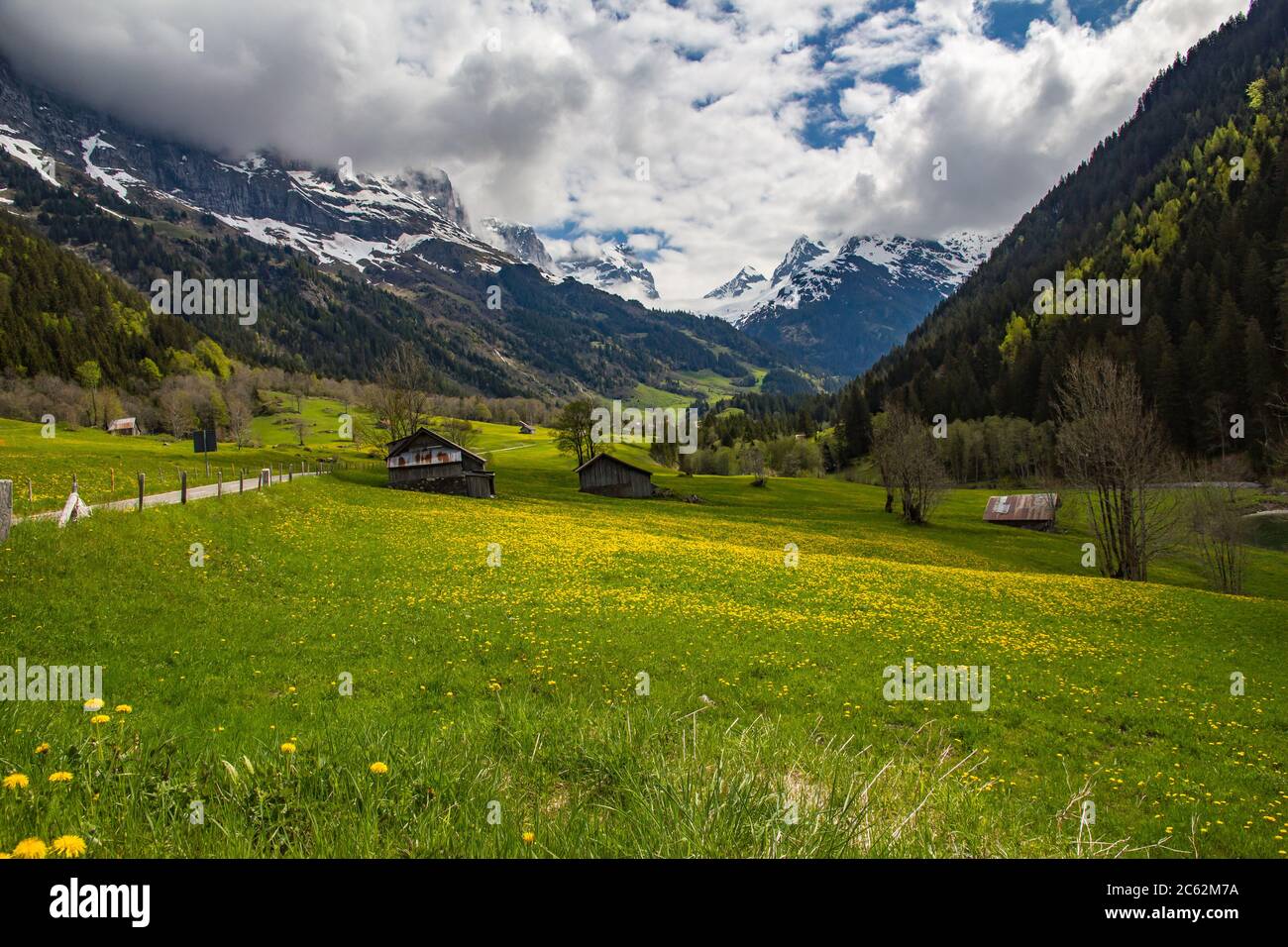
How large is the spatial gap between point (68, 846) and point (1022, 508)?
91234 millimetres

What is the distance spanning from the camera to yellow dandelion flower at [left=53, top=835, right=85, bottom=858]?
3.11 m

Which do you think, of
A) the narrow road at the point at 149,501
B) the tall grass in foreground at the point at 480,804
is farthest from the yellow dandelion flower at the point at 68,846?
the narrow road at the point at 149,501

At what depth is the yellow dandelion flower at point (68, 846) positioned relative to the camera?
311cm

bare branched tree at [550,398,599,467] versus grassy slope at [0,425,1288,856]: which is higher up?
bare branched tree at [550,398,599,467]

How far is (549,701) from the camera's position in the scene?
39.8ft

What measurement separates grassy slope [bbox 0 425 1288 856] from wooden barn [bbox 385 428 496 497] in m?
29.8

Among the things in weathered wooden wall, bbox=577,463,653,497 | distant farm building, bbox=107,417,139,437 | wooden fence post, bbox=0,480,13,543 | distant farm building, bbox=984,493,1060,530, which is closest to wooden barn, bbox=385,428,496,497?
weathered wooden wall, bbox=577,463,653,497

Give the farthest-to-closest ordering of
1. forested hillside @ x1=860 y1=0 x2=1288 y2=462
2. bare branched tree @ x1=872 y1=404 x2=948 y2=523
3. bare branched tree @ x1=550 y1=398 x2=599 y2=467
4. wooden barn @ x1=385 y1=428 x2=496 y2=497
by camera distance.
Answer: forested hillside @ x1=860 y1=0 x2=1288 y2=462
bare branched tree @ x1=550 y1=398 x2=599 y2=467
wooden barn @ x1=385 y1=428 x2=496 y2=497
bare branched tree @ x1=872 y1=404 x2=948 y2=523

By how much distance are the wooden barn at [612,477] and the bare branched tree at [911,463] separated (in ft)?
105

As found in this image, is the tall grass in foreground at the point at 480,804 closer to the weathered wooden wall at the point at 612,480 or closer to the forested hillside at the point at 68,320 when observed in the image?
the weathered wooden wall at the point at 612,480

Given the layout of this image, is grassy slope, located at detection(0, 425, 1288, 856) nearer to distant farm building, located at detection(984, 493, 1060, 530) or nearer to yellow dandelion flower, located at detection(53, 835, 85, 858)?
yellow dandelion flower, located at detection(53, 835, 85, 858)

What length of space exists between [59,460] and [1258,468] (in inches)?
5710

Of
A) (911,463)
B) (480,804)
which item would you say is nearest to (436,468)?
(911,463)

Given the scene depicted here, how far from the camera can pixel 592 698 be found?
40.0 ft
